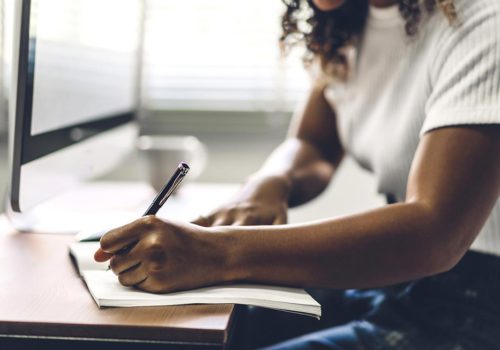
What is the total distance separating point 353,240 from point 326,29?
627 mm

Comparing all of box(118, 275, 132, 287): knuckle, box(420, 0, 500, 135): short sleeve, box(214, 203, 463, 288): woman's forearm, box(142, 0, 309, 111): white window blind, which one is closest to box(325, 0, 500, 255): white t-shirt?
box(420, 0, 500, 135): short sleeve

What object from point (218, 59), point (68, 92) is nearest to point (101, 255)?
point (68, 92)

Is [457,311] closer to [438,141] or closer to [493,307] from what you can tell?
[493,307]

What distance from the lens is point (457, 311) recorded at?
0.93 metres

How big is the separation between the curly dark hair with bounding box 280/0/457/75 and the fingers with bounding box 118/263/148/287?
65cm

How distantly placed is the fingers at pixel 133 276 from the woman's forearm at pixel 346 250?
83 millimetres

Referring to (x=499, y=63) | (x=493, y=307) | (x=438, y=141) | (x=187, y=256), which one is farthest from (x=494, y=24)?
(x=187, y=256)

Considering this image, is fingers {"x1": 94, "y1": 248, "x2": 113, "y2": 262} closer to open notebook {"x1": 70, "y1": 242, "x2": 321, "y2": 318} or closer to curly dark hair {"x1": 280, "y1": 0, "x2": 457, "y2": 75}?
open notebook {"x1": 70, "y1": 242, "x2": 321, "y2": 318}

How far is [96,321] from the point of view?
0.61m

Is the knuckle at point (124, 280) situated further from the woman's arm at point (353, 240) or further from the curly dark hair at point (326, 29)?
the curly dark hair at point (326, 29)

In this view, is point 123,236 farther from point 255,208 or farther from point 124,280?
point 255,208

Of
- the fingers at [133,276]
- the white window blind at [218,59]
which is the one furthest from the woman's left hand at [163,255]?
the white window blind at [218,59]

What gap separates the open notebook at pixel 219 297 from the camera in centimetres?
66

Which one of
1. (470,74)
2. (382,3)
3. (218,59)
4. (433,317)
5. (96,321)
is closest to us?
(96,321)
